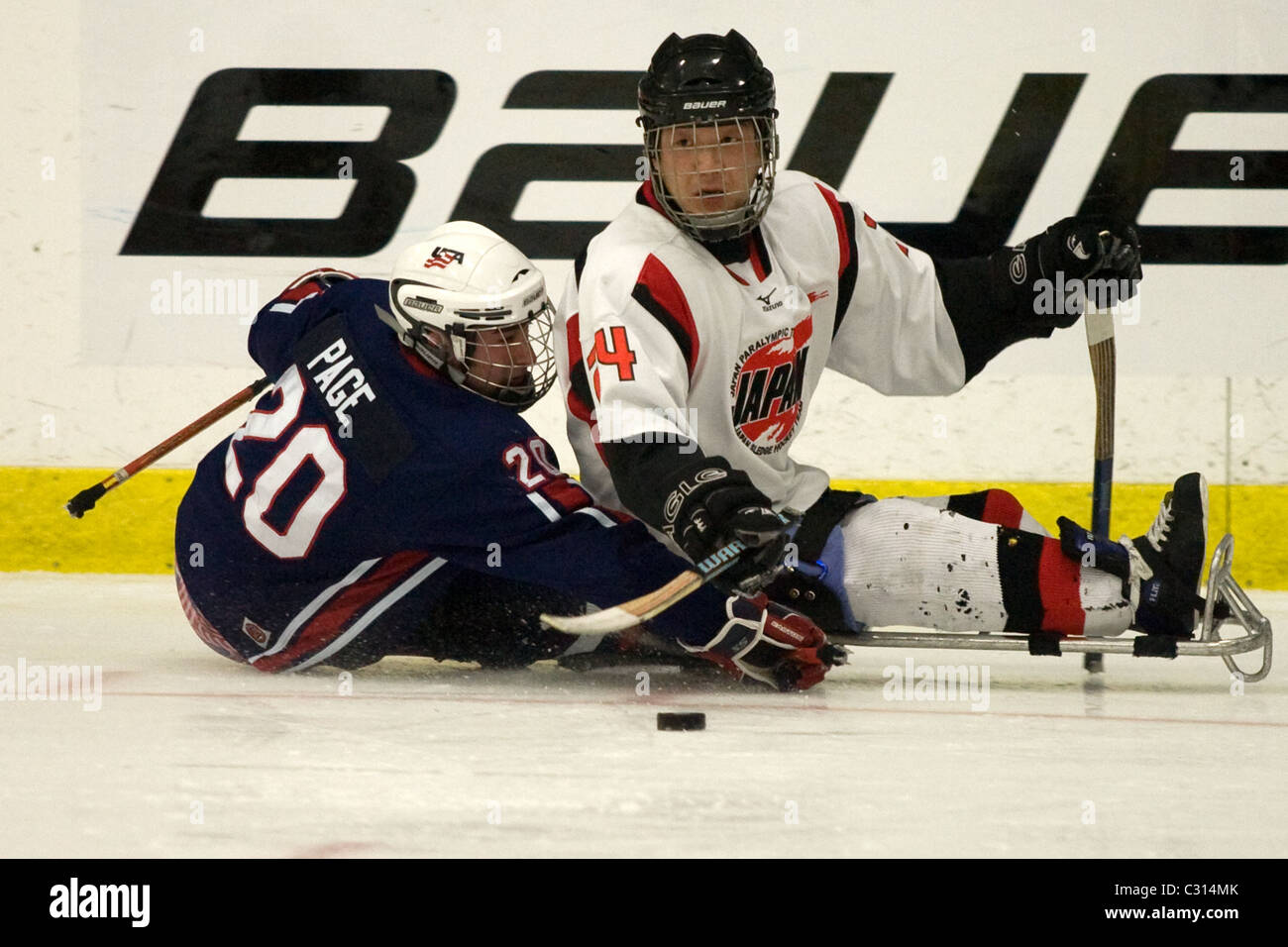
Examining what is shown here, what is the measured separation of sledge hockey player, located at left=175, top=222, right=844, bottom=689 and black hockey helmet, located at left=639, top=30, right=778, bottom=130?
37cm

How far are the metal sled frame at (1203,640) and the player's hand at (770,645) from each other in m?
0.20

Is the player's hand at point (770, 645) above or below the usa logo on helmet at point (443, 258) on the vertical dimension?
below

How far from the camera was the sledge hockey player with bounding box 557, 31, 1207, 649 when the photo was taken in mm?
2416

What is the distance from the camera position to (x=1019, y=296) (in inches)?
113

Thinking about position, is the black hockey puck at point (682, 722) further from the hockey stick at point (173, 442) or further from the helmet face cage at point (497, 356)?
the hockey stick at point (173, 442)

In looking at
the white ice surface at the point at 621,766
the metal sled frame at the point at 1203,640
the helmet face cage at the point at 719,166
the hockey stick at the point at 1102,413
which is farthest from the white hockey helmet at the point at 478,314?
the hockey stick at the point at 1102,413

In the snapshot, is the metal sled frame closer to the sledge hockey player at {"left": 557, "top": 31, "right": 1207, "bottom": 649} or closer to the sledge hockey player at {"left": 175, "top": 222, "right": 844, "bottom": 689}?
the sledge hockey player at {"left": 557, "top": 31, "right": 1207, "bottom": 649}

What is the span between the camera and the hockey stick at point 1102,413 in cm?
286

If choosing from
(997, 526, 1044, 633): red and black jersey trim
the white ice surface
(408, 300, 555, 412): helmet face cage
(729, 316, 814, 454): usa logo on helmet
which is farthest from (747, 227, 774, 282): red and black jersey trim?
the white ice surface

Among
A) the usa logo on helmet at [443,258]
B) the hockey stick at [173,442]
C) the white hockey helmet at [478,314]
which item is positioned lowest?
the hockey stick at [173,442]

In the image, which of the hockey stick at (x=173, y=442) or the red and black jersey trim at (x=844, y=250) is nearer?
the red and black jersey trim at (x=844, y=250)
